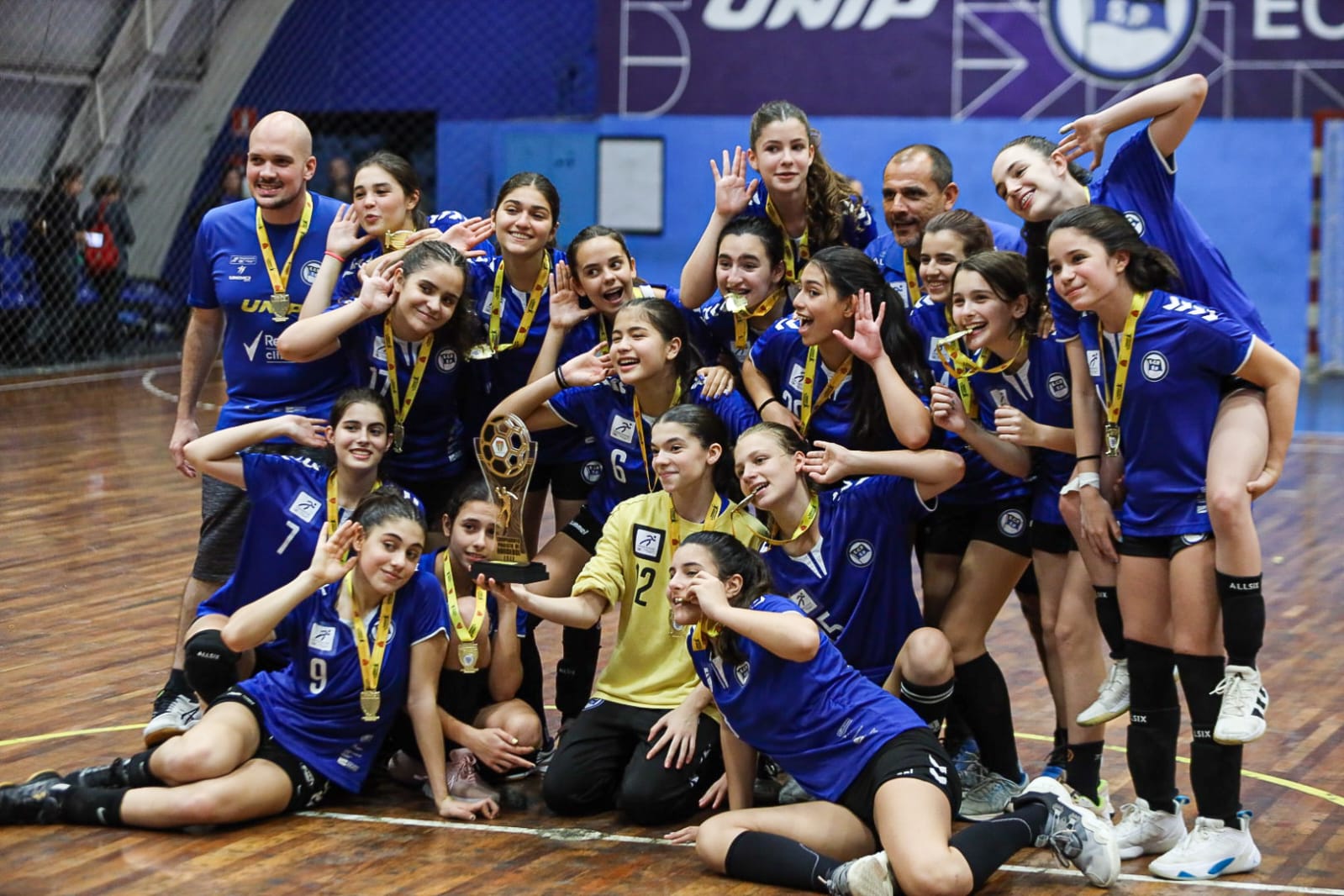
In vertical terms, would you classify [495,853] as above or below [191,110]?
below

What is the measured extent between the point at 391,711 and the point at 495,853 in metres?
0.55

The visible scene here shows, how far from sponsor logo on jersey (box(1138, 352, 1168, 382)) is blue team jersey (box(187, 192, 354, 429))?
8.20 feet

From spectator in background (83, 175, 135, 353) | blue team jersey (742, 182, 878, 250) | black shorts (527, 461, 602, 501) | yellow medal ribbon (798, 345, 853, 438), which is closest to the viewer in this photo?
yellow medal ribbon (798, 345, 853, 438)

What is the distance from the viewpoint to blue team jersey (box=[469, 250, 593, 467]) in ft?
17.9

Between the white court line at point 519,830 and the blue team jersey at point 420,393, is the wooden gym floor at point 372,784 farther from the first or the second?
the blue team jersey at point 420,393

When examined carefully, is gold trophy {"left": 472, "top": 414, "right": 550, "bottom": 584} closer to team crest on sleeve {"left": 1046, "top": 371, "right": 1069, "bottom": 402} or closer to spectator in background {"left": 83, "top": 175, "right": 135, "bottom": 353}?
team crest on sleeve {"left": 1046, "top": 371, "right": 1069, "bottom": 402}

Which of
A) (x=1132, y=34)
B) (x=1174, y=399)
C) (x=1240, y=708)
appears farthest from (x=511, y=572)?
(x=1132, y=34)

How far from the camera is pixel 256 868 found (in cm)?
416

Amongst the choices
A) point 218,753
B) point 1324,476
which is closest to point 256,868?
point 218,753

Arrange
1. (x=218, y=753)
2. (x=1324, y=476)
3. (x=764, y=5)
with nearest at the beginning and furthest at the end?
(x=218, y=753), (x=1324, y=476), (x=764, y=5)

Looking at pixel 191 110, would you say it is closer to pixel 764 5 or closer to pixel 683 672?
pixel 764 5

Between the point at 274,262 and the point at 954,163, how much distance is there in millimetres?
11204

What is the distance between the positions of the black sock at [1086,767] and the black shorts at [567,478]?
177 centimetres

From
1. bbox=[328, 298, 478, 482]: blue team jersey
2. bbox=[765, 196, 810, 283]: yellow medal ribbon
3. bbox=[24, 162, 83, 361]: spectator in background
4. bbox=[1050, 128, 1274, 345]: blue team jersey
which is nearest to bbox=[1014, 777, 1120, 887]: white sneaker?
bbox=[1050, 128, 1274, 345]: blue team jersey
